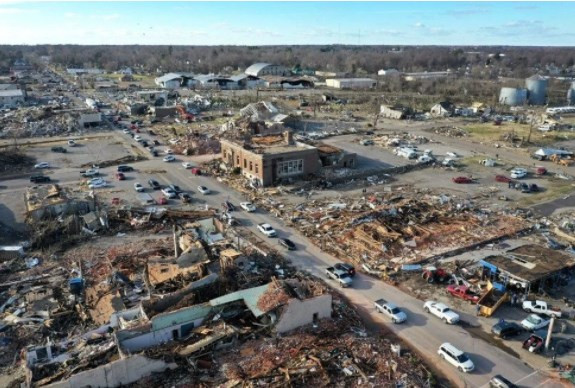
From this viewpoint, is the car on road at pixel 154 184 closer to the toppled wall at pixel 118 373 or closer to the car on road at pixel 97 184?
the car on road at pixel 97 184

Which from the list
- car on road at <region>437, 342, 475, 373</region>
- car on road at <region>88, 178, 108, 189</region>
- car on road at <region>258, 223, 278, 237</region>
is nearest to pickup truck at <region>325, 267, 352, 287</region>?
car on road at <region>258, 223, 278, 237</region>

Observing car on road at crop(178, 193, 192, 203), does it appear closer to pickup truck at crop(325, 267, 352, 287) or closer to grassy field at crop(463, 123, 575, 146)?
pickup truck at crop(325, 267, 352, 287)

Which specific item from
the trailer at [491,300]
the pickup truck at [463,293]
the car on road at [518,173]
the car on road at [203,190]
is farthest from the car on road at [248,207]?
the car on road at [518,173]

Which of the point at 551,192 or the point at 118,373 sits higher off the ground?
the point at 551,192

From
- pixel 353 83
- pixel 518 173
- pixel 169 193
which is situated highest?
pixel 353 83

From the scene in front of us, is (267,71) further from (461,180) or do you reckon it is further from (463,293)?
(463,293)

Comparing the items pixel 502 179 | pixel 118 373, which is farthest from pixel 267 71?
pixel 118 373
